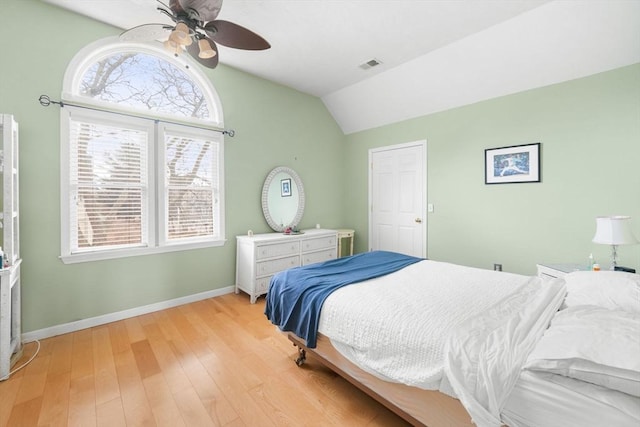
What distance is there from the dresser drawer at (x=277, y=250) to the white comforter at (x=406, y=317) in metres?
1.70

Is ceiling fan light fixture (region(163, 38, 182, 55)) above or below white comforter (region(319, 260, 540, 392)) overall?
above

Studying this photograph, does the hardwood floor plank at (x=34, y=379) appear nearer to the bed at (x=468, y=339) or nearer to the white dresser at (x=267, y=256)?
the bed at (x=468, y=339)

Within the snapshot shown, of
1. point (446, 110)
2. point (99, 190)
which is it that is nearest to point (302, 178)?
point (446, 110)

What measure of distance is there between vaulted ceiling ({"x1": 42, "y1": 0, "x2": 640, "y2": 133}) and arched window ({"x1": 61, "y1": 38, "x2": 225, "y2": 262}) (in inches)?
17.9

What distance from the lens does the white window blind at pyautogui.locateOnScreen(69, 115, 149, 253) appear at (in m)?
2.61

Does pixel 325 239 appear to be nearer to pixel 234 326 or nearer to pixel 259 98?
pixel 234 326

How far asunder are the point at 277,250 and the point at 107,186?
1892 millimetres

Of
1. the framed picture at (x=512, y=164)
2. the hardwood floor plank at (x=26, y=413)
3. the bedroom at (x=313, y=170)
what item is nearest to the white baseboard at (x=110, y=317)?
the bedroom at (x=313, y=170)

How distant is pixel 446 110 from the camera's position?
3773mm

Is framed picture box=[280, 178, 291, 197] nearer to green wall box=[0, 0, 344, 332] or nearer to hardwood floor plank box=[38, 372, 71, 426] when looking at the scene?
green wall box=[0, 0, 344, 332]

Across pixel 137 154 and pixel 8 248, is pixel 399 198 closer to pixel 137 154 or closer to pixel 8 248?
pixel 137 154

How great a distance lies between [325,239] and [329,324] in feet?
7.85

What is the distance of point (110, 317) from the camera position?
2.76 meters

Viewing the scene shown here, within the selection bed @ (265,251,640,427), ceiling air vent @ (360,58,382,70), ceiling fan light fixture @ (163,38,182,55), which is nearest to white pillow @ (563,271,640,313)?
bed @ (265,251,640,427)
